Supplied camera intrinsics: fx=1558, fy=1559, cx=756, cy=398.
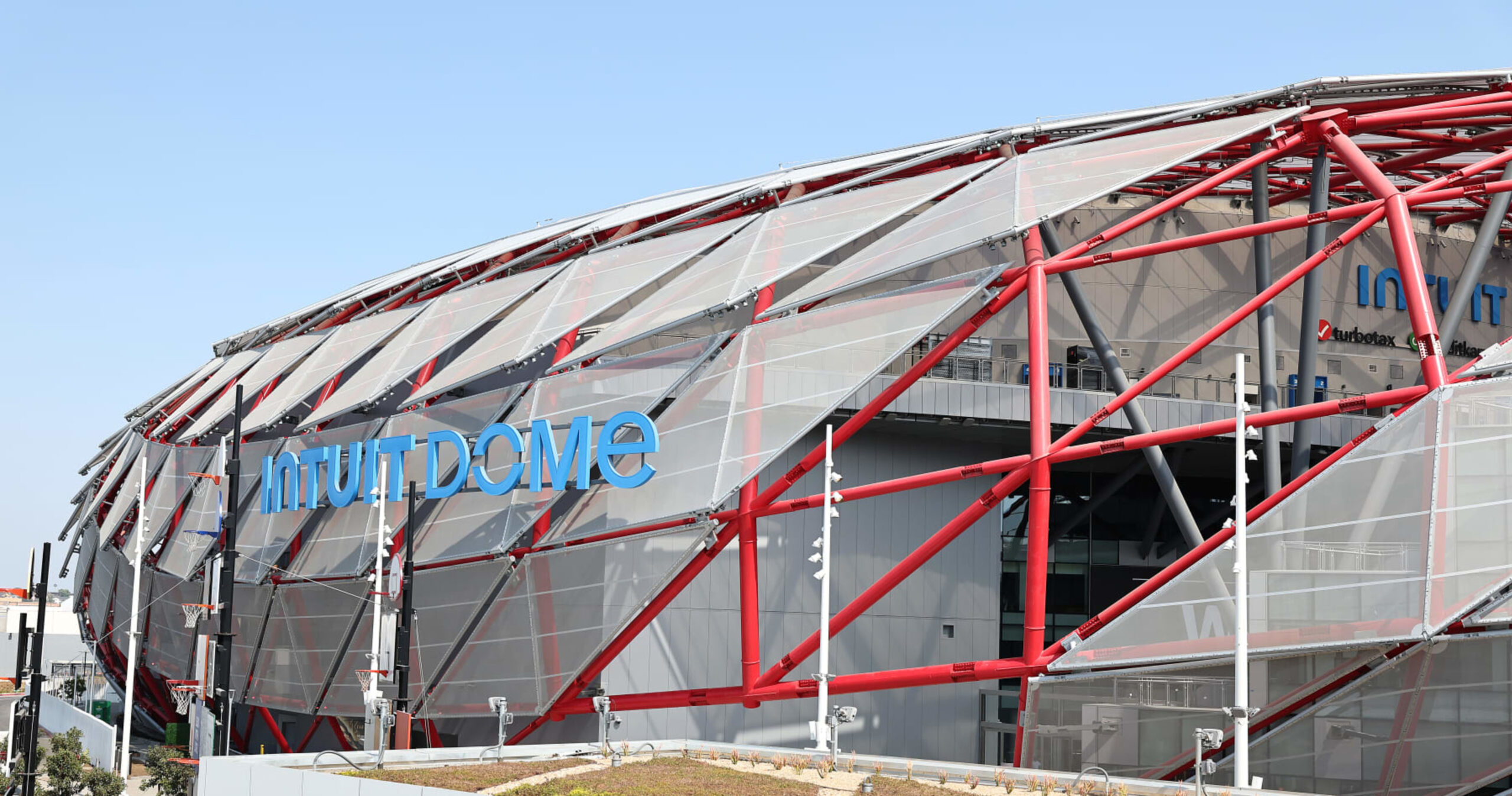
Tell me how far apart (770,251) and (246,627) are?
65.1 ft

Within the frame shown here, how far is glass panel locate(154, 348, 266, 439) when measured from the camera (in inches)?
2205

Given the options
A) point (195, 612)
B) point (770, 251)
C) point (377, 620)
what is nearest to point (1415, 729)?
point (770, 251)

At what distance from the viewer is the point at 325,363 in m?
48.2

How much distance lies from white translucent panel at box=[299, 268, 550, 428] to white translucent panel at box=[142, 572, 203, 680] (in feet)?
29.7

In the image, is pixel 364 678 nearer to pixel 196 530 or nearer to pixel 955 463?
pixel 196 530

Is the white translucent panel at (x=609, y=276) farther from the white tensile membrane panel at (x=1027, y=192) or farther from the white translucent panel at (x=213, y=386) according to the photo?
the white translucent panel at (x=213, y=386)

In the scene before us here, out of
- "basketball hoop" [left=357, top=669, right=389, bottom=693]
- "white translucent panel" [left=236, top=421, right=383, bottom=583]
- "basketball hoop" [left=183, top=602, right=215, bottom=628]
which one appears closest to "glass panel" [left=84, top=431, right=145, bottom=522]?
"white translucent panel" [left=236, top=421, right=383, bottom=583]

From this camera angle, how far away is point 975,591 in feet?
144

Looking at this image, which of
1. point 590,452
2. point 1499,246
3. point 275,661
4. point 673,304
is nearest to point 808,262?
point 673,304

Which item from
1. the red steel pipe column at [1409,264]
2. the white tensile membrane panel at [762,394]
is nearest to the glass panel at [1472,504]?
the red steel pipe column at [1409,264]

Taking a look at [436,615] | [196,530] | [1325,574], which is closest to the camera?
[1325,574]

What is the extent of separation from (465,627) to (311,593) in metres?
6.63

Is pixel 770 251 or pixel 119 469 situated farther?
pixel 119 469

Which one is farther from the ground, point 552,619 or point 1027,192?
point 1027,192
